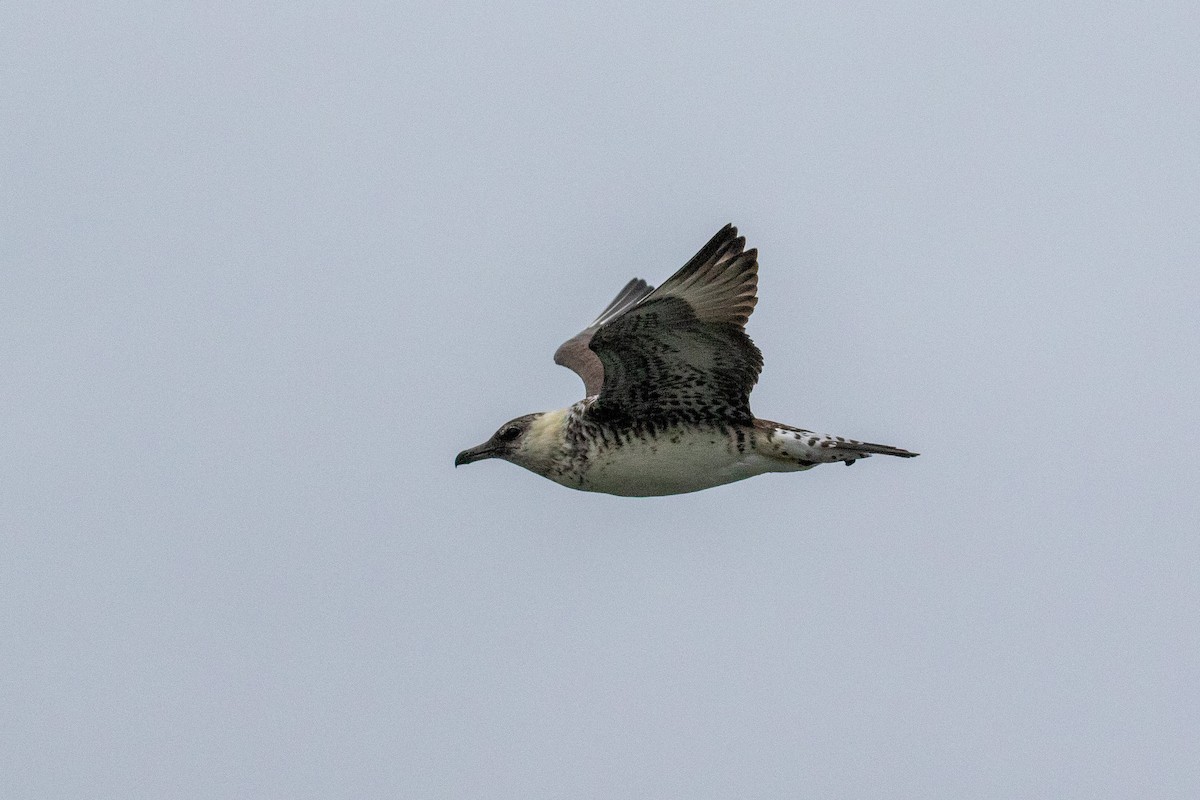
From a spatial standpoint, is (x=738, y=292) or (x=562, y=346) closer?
(x=738, y=292)

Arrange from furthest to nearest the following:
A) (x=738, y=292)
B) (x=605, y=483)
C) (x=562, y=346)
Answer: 1. (x=562, y=346)
2. (x=605, y=483)
3. (x=738, y=292)

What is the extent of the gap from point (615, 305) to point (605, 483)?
13.3ft

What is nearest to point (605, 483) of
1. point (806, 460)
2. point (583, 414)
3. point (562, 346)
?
point (583, 414)

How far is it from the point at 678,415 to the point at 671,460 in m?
0.35

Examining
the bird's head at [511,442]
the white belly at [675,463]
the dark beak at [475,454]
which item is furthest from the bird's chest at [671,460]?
the dark beak at [475,454]

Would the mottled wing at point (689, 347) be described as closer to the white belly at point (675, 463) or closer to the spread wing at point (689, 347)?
the spread wing at point (689, 347)

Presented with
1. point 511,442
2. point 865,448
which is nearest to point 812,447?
point 865,448

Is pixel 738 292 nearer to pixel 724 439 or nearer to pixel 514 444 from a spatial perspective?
pixel 724 439

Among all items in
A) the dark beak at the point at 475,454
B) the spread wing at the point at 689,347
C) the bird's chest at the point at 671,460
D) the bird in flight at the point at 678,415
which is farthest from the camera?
the dark beak at the point at 475,454

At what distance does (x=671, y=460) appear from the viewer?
48.2ft

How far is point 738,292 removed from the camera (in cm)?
1396

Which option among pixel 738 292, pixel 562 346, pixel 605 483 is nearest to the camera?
pixel 738 292

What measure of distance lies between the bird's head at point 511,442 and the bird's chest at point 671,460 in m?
0.66

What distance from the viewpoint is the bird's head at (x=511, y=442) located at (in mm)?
15383
